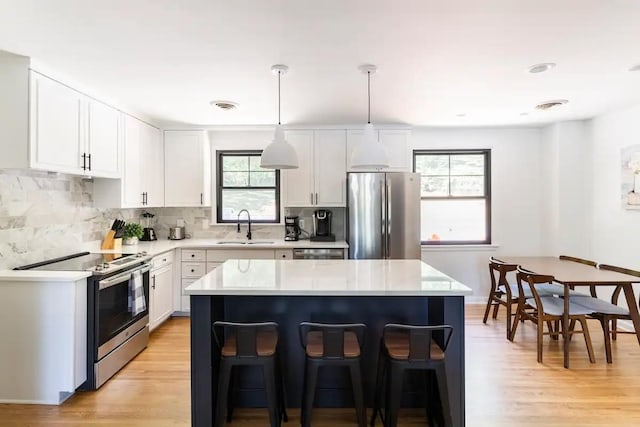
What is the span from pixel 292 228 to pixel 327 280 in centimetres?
249

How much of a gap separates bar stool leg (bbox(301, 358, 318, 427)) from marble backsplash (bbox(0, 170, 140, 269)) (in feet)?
7.97

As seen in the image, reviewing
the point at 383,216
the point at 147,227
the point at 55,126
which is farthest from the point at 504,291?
the point at 55,126

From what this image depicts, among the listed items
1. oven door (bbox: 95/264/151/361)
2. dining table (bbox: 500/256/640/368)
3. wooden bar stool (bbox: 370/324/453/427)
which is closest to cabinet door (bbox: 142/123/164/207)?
oven door (bbox: 95/264/151/361)

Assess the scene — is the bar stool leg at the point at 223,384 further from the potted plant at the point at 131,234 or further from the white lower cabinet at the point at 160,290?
the potted plant at the point at 131,234

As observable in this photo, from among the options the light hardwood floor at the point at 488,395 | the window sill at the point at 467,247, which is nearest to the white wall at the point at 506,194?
the window sill at the point at 467,247

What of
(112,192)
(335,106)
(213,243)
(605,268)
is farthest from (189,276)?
(605,268)

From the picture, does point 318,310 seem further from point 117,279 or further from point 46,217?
point 46,217

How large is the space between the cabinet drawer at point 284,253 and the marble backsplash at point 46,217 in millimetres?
1912

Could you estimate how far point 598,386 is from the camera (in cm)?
274

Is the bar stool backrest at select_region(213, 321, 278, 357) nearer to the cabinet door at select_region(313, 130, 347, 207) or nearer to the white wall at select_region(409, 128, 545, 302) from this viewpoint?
the cabinet door at select_region(313, 130, 347, 207)

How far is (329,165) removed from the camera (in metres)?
4.63

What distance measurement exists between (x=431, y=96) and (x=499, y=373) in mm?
2490

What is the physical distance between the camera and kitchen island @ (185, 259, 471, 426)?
2.06 metres

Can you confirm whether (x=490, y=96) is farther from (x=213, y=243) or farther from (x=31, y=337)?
(x=31, y=337)
